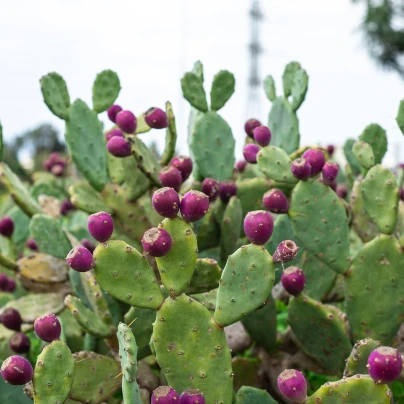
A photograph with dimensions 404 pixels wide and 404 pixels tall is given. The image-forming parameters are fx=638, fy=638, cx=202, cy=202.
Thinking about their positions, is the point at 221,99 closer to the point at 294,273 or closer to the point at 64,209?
the point at 294,273

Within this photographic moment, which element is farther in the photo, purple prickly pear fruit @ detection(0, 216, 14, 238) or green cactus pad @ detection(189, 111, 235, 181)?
purple prickly pear fruit @ detection(0, 216, 14, 238)

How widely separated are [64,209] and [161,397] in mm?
2146

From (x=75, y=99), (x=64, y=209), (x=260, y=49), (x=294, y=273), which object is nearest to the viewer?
(x=294, y=273)

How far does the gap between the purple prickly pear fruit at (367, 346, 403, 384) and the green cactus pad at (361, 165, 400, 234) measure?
0.68 m

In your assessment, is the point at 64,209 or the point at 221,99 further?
the point at 64,209

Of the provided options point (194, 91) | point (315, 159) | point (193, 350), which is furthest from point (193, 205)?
point (194, 91)

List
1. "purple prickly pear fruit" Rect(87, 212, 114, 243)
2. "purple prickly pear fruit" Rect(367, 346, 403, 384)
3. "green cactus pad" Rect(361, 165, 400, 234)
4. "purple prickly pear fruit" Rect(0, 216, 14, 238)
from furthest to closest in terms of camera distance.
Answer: "purple prickly pear fruit" Rect(0, 216, 14, 238)
"green cactus pad" Rect(361, 165, 400, 234)
"purple prickly pear fruit" Rect(87, 212, 114, 243)
"purple prickly pear fruit" Rect(367, 346, 403, 384)

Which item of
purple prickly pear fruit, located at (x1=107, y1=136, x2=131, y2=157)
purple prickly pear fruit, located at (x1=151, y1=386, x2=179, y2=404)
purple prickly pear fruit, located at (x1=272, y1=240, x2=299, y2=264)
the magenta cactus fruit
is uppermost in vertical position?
purple prickly pear fruit, located at (x1=107, y1=136, x2=131, y2=157)

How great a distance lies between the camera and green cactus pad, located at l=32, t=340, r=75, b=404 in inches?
54.7

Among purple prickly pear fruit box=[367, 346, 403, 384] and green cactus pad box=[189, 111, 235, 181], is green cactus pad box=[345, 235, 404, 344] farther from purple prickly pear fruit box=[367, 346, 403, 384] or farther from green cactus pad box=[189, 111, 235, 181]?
green cactus pad box=[189, 111, 235, 181]

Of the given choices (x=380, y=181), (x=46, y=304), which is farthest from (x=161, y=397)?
(x=46, y=304)

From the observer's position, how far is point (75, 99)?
8.52 feet

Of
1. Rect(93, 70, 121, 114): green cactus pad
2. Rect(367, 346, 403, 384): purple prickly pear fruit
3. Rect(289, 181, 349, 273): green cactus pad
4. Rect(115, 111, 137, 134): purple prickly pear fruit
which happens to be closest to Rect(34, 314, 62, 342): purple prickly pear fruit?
Rect(367, 346, 403, 384): purple prickly pear fruit

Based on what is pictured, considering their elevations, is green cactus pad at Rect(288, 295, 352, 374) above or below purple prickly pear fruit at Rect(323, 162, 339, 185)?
below
